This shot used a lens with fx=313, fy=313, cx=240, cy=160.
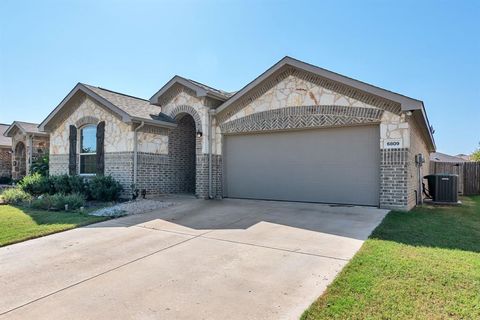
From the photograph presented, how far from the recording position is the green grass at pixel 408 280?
3.34 metres

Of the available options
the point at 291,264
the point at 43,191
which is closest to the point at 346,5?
the point at 291,264

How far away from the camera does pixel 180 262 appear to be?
A: 200 inches

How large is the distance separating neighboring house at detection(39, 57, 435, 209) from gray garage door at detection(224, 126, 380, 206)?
3 centimetres

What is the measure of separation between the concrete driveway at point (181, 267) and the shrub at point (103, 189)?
12.8ft

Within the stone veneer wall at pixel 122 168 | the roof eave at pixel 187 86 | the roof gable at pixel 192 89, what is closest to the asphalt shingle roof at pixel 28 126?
the stone veneer wall at pixel 122 168

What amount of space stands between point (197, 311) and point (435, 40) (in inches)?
624

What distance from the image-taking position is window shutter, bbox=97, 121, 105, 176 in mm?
13164

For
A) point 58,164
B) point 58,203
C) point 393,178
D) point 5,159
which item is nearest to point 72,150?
point 58,164

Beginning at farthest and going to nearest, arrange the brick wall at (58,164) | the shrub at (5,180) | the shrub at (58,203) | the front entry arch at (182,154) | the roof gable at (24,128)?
1. the shrub at (5,180)
2. the roof gable at (24,128)
3. the brick wall at (58,164)
4. the front entry arch at (182,154)
5. the shrub at (58,203)

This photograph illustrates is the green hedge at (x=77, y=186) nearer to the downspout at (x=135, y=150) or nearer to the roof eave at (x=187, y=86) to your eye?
the downspout at (x=135, y=150)

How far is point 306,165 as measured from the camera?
36.5ft

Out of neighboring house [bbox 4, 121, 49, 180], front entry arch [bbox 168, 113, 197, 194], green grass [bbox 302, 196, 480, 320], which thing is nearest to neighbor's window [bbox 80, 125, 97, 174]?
front entry arch [bbox 168, 113, 197, 194]

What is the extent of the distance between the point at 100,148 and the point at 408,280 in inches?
488

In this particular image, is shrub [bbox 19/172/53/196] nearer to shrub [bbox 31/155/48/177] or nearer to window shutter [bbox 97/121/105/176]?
window shutter [bbox 97/121/105/176]
